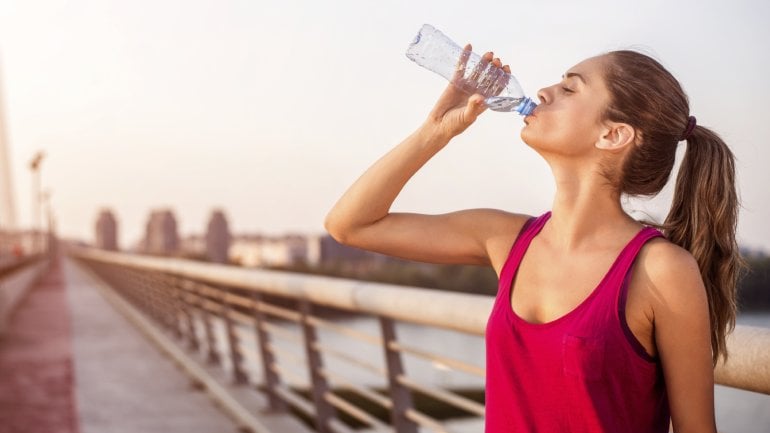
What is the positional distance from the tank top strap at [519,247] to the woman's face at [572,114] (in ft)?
0.52

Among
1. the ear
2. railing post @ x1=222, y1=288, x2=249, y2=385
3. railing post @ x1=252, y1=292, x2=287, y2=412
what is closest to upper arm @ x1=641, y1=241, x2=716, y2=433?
the ear

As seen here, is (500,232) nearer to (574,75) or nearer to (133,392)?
(574,75)

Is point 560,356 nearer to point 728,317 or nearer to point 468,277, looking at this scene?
point 728,317

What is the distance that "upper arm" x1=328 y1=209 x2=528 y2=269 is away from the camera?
1778 mm

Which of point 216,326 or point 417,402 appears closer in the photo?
point 216,326

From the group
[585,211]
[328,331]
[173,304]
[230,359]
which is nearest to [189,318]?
[173,304]

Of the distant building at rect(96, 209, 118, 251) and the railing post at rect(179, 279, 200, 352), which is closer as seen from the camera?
the railing post at rect(179, 279, 200, 352)

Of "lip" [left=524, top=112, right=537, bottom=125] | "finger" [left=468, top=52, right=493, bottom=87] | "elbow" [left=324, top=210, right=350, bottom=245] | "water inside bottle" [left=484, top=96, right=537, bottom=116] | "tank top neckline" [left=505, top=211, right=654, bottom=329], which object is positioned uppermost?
"finger" [left=468, top=52, right=493, bottom=87]

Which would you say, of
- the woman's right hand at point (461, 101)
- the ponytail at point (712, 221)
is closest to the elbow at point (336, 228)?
the woman's right hand at point (461, 101)

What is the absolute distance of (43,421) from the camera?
20.4 feet

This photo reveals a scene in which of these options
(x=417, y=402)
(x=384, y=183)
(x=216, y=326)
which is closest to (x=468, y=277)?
(x=417, y=402)

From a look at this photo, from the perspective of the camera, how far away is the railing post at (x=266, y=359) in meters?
5.54

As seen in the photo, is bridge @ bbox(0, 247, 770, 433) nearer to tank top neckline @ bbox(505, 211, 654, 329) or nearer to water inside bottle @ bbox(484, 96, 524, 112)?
tank top neckline @ bbox(505, 211, 654, 329)

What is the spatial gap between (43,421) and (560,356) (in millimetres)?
5619
